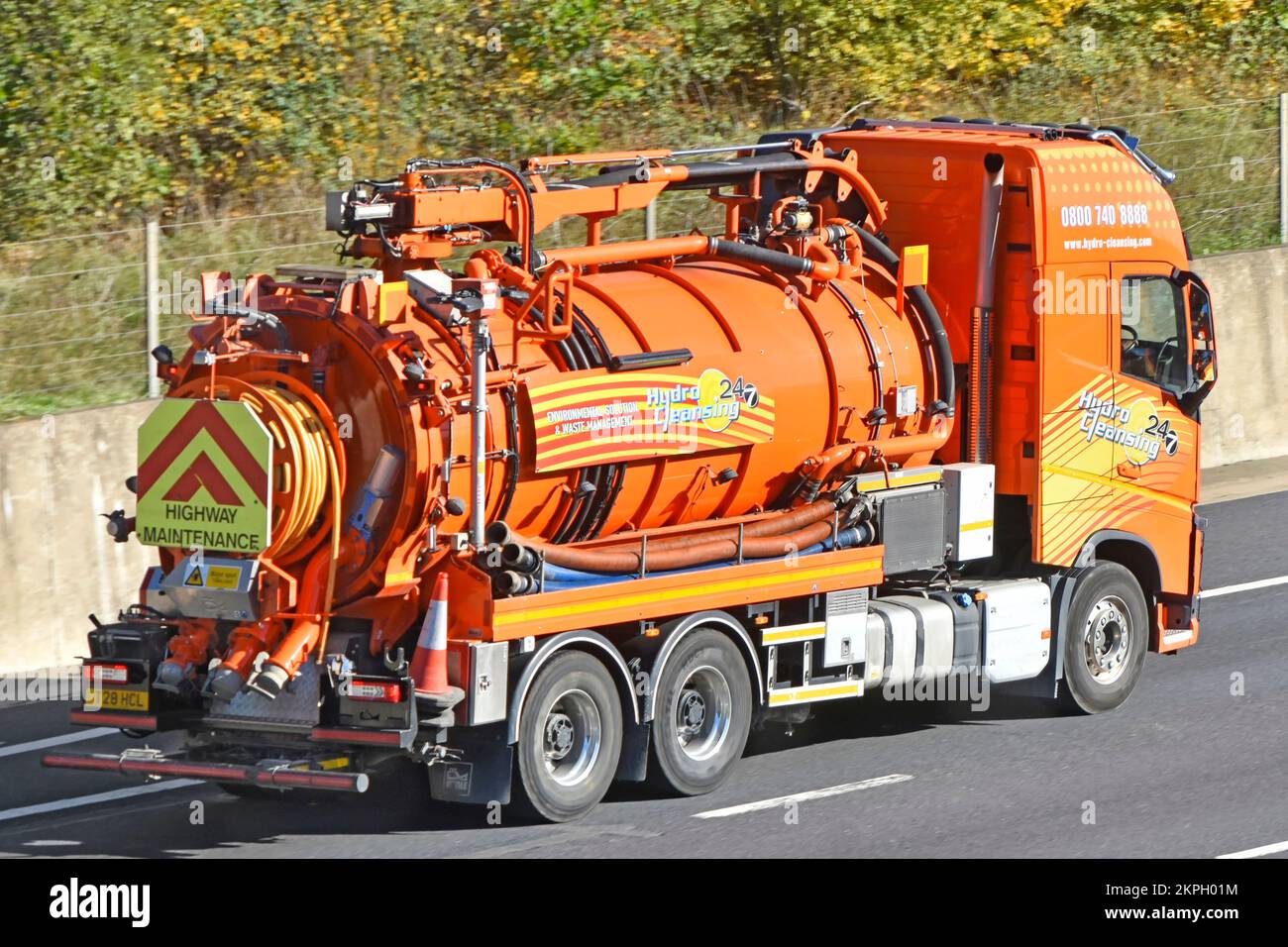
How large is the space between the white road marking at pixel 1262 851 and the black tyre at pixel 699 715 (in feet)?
9.25

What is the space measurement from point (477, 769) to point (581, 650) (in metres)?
0.85

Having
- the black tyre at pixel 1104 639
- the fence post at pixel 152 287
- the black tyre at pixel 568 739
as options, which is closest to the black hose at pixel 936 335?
the black tyre at pixel 1104 639

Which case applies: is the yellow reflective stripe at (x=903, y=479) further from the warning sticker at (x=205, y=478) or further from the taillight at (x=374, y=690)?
the warning sticker at (x=205, y=478)

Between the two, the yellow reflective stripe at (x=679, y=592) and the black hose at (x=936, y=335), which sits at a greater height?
the black hose at (x=936, y=335)

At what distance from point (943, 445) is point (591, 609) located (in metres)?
3.48

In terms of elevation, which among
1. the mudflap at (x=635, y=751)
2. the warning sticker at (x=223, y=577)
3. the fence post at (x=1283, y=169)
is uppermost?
the fence post at (x=1283, y=169)

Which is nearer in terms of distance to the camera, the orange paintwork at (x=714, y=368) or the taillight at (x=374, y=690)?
the taillight at (x=374, y=690)

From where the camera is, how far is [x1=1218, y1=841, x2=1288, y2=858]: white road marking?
10.9 metres

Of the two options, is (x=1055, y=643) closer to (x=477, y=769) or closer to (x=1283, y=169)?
(x=477, y=769)

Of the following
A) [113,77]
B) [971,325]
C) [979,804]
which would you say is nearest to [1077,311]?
[971,325]

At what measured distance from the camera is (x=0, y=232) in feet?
66.2

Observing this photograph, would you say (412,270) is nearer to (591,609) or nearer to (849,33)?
(591,609)

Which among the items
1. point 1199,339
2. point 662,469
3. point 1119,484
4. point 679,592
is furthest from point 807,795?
point 1199,339

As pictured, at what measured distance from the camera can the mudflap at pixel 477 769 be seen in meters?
11.1
